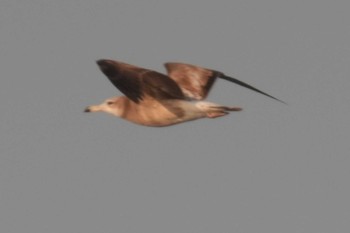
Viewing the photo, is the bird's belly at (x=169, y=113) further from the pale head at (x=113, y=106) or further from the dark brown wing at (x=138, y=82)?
the pale head at (x=113, y=106)

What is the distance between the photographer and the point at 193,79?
24516 millimetres

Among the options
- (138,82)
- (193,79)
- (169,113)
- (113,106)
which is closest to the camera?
(138,82)

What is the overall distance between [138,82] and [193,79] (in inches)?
69.3

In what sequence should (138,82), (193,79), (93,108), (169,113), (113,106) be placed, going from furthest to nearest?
(93,108), (113,106), (193,79), (169,113), (138,82)

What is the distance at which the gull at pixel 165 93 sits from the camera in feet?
75.3

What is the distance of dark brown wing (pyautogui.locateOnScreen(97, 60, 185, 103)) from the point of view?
22516 mm

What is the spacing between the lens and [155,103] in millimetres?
24031

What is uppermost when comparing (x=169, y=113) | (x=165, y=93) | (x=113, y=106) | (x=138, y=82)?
(x=138, y=82)

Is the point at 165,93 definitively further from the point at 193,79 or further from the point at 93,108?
the point at 93,108

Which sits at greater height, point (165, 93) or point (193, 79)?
point (193, 79)

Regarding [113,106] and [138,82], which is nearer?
[138,82]

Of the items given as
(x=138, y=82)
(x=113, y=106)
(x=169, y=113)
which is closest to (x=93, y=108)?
(x=113, y=106)

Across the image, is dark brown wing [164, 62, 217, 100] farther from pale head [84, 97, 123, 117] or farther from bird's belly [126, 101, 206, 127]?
pale head [84, 97, 123, 117]

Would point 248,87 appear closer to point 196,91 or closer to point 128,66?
point 196,91
